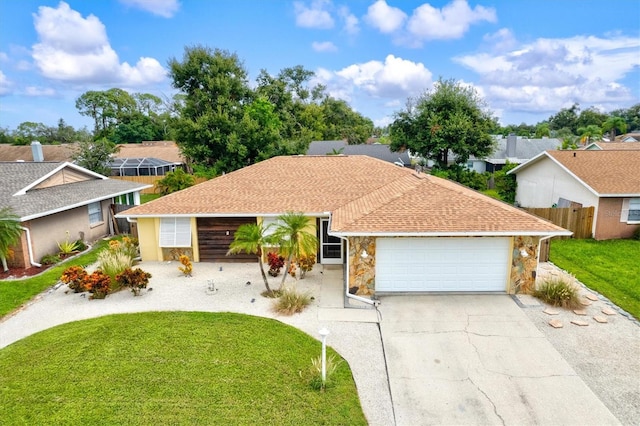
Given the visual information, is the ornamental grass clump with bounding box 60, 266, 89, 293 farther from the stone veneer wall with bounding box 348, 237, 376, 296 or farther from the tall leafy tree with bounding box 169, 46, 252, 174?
the tall leafy tree with bounding box 169, 46, 252, 174

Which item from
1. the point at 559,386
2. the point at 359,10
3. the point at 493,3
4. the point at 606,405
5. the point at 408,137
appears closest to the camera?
the point at 606,405

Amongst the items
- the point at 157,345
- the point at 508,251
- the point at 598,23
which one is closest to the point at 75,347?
the point at 157,345

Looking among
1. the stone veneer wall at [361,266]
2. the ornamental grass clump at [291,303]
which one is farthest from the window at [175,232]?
the stone veneer wall at [361,266]

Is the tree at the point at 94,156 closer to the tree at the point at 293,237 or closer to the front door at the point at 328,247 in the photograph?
the front door at the point at 328,247

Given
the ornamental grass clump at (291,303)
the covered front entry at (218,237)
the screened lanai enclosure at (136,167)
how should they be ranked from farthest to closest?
the screened lanai enclosure at (136,167), the covered front entry at (218,237), the ornamental grass clump at (291,303)

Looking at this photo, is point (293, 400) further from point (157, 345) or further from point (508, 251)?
point (508, 251)

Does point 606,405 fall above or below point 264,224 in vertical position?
below

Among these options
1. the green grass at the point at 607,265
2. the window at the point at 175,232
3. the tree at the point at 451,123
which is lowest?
the green grass at the point at 607,265

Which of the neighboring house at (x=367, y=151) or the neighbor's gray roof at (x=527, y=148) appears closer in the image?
the neighbor's gray roof at (x=527, y=148)

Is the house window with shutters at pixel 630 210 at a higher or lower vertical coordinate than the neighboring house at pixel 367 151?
lower
